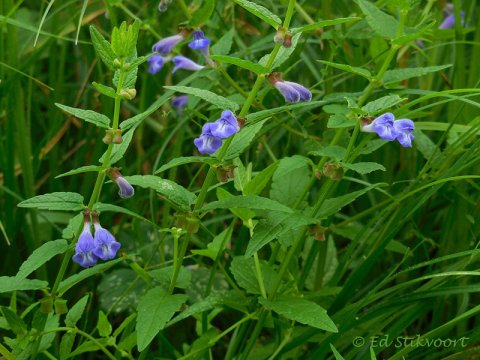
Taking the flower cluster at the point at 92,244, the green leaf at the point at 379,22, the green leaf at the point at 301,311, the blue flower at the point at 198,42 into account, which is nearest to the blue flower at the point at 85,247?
the flower cluster at the point at 92,244

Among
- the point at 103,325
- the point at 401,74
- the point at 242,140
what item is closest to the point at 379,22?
the point at 401,74

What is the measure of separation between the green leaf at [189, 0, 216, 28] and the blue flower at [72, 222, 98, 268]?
1.97ft

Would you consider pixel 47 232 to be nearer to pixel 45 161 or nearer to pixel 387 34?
pixel 45 161

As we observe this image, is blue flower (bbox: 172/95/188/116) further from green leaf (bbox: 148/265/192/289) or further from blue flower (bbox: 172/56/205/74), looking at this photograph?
green leaf (bbox: 148/265/192/289)

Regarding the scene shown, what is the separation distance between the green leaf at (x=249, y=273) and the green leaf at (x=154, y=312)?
169mm

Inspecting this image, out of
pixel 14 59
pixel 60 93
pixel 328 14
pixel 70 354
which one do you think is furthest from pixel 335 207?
pixel 60 93

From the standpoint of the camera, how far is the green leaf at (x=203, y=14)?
163 centimetres

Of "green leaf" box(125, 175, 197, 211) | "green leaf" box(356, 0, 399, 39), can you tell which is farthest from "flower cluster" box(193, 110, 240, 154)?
"green leaf" box(356, 0, 399, 39)

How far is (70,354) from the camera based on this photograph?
1.36m

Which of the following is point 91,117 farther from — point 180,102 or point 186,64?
point 180,102

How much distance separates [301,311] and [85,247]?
0.38m

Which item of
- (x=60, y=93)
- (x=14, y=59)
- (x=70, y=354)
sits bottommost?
(x=70, y=354)

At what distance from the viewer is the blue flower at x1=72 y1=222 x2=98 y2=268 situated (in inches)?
48.4

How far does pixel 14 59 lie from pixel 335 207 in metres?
0.93
